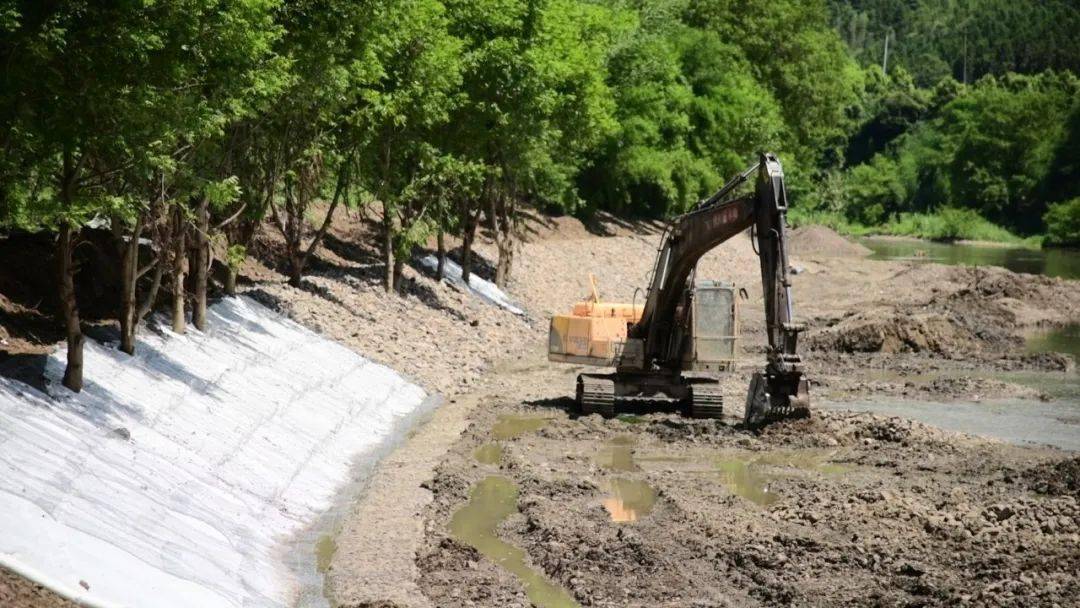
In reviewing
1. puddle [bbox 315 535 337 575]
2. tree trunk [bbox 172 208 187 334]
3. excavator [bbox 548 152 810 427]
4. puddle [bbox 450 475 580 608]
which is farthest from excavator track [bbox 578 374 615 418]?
puddle [bbox 315 535 337 575]

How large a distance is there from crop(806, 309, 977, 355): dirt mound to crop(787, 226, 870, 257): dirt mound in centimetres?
4546

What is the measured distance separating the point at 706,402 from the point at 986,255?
8099 centimetres

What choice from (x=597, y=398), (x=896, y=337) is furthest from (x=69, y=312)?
(x=896, y=337)

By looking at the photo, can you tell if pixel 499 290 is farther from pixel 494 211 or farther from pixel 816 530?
pixel 816 530

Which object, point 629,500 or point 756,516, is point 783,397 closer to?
point 629,500

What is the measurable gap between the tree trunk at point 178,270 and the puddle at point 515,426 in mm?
5753

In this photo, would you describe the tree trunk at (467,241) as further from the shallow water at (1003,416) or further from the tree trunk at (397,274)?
the shallow water at (1003,416)

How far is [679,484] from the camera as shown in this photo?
74.1ft

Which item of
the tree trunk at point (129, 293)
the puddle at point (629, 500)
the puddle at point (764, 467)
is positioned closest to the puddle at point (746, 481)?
the puddle at point (764, 467)

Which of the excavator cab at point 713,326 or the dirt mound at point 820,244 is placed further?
the dirt mound at point 820,244

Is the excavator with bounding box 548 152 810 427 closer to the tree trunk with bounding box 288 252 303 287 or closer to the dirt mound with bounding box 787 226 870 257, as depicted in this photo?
the tree trunk with bounding box 288 252 303 287

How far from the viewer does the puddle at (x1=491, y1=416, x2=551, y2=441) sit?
27422 millimetres

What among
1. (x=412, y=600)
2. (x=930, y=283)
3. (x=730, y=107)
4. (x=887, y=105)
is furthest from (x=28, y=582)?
(x=887, y=105)

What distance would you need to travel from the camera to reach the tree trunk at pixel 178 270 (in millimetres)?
24944
